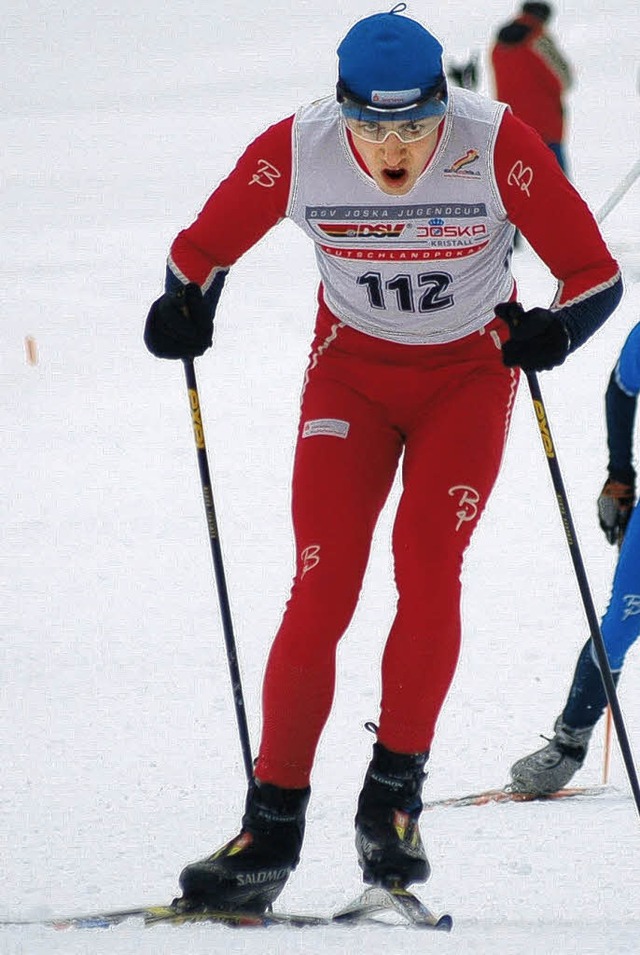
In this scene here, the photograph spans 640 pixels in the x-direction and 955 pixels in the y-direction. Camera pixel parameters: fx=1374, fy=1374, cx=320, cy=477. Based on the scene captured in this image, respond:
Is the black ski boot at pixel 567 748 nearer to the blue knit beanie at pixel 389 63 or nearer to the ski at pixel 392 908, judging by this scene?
the ski at pixel 392 908

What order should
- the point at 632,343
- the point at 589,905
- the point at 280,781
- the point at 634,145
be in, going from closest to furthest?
1. the point at 280,781
2. the point at 589,905
3. the point at 632,343
4. the point at 634,145

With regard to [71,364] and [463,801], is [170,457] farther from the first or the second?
[463,801]

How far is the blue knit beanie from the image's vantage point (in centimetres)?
311

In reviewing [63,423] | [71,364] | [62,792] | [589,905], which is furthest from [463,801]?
[71,364]

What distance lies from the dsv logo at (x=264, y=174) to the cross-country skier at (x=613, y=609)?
4.43 ft

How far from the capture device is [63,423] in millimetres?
9461

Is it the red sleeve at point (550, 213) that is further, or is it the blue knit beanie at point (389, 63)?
the red sleeve at point (550, 213)

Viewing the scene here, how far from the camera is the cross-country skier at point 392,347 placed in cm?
320

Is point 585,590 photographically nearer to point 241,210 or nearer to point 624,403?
point 624,403

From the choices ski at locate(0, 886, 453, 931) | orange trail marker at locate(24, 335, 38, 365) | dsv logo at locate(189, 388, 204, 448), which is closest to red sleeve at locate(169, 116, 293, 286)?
dsv logo at locate(189, 388, 204, 448)

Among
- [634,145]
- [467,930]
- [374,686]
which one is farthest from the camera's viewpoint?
[634,145]

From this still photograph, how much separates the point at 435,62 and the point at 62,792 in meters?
2.76

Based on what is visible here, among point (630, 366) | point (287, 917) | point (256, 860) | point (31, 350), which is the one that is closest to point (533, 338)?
point (630, 366)

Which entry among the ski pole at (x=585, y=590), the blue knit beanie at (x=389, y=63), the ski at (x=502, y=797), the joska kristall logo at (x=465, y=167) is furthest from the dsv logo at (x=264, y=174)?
the ski at (x=502, y=797)
